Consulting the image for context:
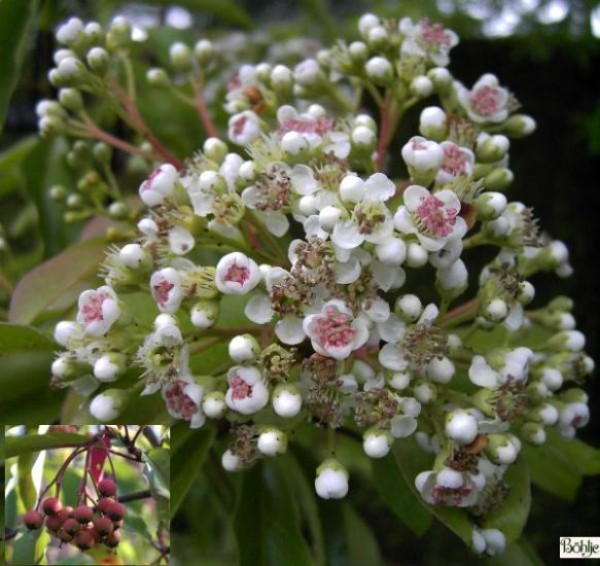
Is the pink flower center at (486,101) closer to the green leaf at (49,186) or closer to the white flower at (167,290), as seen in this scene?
the white flower at (167,290)

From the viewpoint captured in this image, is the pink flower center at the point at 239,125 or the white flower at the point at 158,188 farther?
the pink flower center at the point at 239,125

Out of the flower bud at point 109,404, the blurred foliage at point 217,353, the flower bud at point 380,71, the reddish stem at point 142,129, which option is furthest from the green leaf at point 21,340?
the flower bud at point 380,71

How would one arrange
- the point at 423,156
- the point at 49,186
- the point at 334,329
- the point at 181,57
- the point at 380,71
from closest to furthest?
the point at 334,329, the point at 423,156, the point at 380,71, the point at 181,57, the point at 49,186

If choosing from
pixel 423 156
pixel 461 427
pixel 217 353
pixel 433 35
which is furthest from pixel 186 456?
pixel 433 35

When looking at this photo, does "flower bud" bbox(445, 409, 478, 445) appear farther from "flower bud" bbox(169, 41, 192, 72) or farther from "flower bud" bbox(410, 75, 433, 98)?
"flower bud" bbox(169, 41, 192, 72)

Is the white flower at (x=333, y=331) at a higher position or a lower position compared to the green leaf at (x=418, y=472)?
higher

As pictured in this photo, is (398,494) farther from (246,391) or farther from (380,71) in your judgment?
(380,71)
